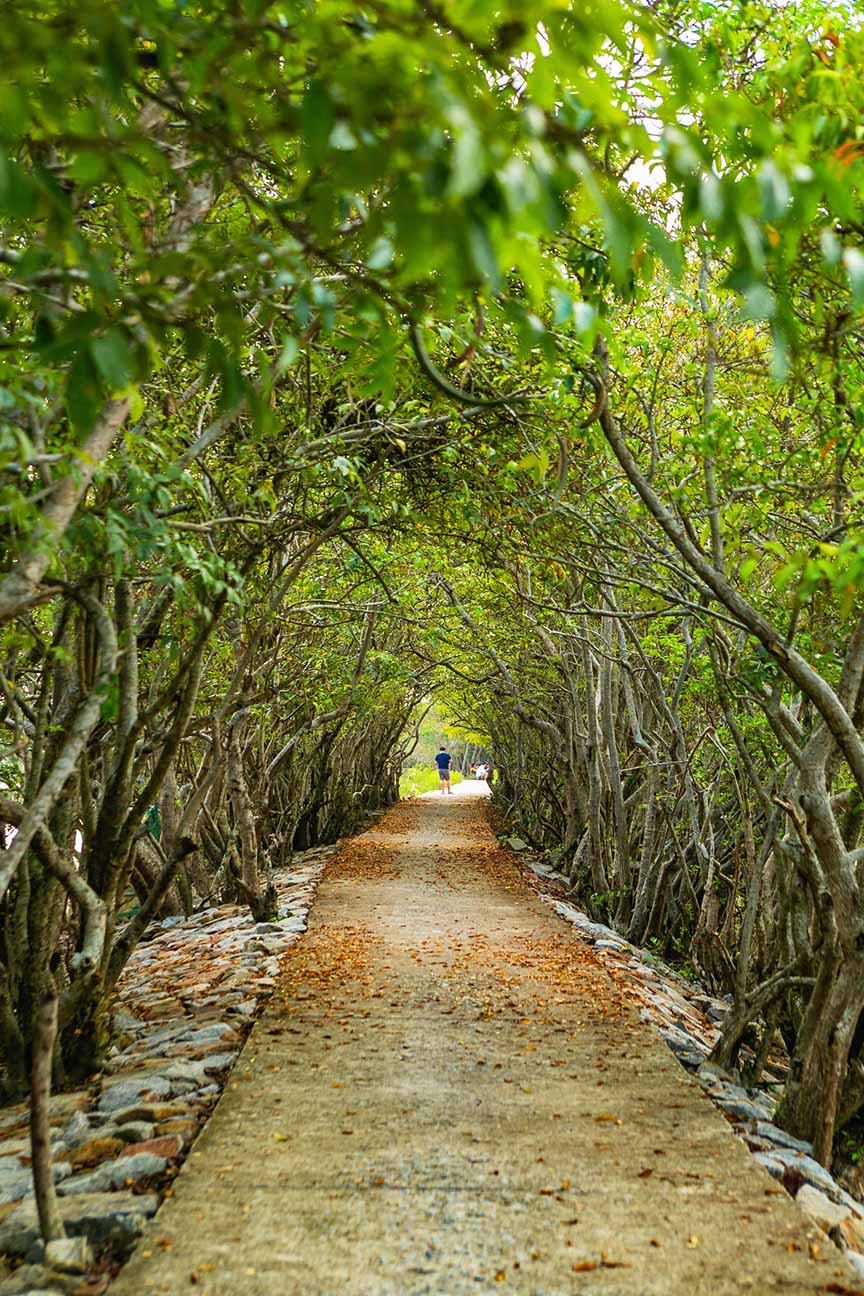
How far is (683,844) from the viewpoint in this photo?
38.0 ft

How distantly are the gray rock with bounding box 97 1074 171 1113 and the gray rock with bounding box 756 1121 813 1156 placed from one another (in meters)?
3.20

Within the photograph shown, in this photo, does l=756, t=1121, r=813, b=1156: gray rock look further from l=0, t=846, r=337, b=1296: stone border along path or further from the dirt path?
l=0, t=846, r=337, b=1296: stone border along path

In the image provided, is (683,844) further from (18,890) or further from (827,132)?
(827,132)

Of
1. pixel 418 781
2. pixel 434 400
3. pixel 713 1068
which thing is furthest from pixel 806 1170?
pixel 418 781

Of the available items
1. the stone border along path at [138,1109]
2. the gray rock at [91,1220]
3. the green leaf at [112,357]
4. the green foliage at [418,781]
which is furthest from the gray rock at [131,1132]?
the green foliage at [418,781]

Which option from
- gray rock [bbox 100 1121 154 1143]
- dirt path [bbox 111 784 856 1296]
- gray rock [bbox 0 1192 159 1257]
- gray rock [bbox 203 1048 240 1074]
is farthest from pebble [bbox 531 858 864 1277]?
gray rock [bbox 100 1121 154 1143]

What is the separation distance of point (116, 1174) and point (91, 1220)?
0.49m

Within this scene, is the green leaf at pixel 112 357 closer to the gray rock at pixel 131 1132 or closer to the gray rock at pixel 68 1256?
the gray rock at pixel 68 1256

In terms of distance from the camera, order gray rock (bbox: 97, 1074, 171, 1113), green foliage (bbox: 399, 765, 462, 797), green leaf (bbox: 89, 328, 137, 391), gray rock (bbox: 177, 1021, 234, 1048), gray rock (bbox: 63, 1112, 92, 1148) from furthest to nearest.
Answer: green foliage (bbox: 399, 765, 462, 797)
gray rock (bbox: 177, 1021, 234, 1048)
gray rock (bbox: 97, 1074, 171, 1113)
gray rock (bbox: 63, 1112, 92, 1148)
green leaf (bbox: 89, 328, 137, 391)

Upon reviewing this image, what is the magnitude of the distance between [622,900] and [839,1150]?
→ 6338mm

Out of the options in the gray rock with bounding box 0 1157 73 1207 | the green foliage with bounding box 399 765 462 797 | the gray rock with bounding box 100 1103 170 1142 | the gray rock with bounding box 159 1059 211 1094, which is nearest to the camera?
the gray rock with bounding box 0 1157 73 1207

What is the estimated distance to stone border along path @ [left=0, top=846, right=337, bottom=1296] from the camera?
3.64 m

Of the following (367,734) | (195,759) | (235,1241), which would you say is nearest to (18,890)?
(235,1241)

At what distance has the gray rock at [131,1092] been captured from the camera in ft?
16.7
